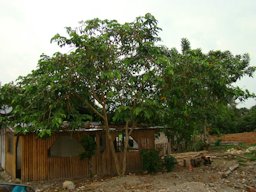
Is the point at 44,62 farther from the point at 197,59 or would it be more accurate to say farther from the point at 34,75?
the point at 197,59

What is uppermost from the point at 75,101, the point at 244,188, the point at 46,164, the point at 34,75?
the point at 34,75

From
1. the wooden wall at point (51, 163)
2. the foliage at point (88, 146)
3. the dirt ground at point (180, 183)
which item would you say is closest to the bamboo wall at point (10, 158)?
the wooden wall at point (51, 163)

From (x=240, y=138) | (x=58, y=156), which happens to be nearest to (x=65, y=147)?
(x=58, y=156)

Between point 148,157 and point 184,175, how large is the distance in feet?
6.52

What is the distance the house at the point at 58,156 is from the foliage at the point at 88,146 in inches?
7.6

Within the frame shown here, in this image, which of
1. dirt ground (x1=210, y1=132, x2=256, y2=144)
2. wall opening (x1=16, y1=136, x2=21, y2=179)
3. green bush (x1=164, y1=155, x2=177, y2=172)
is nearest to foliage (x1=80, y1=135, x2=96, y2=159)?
wall opening (x1=16, y1=136, x2=21, y2=179)

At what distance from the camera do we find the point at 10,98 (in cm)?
1482

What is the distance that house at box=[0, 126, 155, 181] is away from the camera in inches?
611

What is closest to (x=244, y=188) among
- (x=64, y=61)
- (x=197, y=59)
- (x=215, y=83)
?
(x=215, y=83)

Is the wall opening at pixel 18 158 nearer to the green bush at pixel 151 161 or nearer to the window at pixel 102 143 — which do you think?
the window at pixel 102 143

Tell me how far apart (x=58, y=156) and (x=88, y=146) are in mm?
1437

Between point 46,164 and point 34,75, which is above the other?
point 34,75

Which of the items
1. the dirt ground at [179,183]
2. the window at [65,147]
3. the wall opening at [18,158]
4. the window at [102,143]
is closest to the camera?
the dirt ground at [179,183]

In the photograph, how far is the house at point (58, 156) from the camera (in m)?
15.5
